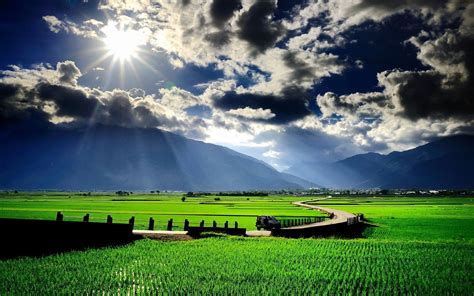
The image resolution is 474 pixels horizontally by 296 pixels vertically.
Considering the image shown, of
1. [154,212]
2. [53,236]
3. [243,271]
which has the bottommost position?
[243,271]

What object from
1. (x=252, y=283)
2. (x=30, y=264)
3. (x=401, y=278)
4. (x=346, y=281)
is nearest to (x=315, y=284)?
(x=346, y=281)

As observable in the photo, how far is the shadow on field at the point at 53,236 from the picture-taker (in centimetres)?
2208

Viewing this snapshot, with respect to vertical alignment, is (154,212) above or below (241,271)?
above

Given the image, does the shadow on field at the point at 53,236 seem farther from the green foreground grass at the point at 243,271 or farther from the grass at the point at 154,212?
the grass at the point at 154,212

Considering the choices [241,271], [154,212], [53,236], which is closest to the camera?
[241,271]

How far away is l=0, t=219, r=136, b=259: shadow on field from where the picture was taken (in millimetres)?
22078

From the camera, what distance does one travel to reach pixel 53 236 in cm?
2442

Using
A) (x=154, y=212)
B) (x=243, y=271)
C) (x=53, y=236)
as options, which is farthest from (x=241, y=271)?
(x=154, y=212)

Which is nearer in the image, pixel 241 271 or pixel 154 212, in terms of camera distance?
pixel 241 271

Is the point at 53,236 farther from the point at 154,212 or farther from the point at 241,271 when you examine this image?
the point at 154,212

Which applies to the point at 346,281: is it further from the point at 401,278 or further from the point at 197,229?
the point at 197,229

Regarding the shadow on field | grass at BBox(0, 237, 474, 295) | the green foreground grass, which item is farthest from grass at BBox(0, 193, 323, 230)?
grass at BBox(0, 237, 474, 295)

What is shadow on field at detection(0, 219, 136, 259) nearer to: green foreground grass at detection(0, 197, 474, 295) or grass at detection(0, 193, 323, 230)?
green foreground grass at detection(0, 197, 474, 295)

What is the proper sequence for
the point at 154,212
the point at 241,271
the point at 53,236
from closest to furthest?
the point at 241,271 < the point at 53,236 < the point at 154,212
